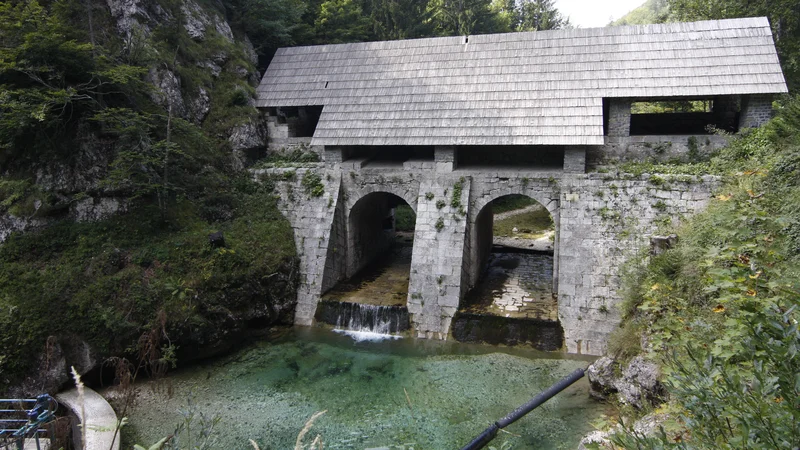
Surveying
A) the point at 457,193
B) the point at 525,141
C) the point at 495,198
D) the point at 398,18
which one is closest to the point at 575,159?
the point at 525,141

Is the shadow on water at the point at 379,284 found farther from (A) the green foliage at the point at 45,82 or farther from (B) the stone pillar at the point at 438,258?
(A) the green foliage at the point at 45,82

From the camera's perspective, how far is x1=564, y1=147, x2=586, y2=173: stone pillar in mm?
12195

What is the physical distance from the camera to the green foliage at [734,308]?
8.60 feet

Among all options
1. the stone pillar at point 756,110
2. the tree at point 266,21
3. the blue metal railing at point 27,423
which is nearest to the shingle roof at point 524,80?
the stone pillar at point 756,110

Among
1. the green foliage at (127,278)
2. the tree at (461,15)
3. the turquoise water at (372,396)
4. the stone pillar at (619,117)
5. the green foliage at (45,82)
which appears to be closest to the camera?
the turquoise water at (372,396)

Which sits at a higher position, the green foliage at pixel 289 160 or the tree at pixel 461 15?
the tree at pixel 461 15

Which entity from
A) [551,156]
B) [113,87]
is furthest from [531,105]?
[113,87]

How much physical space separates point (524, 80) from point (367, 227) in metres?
6.59

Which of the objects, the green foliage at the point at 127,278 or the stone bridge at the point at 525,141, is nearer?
the green foliage at the point at 127,278

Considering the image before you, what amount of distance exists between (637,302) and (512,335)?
9.80 ft

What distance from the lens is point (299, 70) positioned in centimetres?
1625

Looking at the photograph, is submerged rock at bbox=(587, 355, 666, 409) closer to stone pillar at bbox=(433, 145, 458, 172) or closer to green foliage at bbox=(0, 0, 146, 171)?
stone pillar at bbox=(433, 145, 458, 172)

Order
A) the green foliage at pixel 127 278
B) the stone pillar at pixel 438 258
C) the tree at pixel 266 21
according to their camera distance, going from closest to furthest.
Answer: the green foliage at pixel 127 278, the stone pillar at pixel 438 258, the tree at pixel 266 21

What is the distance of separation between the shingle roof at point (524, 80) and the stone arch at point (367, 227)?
179cm
